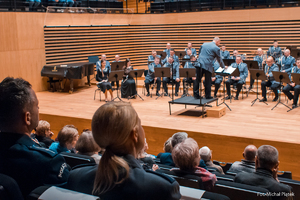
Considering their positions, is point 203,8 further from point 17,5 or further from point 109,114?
point 109,114

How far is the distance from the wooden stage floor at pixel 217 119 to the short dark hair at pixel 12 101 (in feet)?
15.4

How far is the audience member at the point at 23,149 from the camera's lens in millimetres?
1434

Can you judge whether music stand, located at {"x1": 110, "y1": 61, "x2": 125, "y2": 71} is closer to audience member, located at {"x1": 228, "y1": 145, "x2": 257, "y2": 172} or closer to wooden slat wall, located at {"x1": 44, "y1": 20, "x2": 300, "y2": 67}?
wooden slat wall, located at {"x1": 44, "y1": 20, "x2": 300, "y2": 67}

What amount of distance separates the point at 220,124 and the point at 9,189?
5.59 meters

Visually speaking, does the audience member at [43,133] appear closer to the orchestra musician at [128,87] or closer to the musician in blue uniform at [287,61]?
the orchestra musician at [128,87]

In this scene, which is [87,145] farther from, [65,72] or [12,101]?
[65,72]

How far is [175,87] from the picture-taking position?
1026 centimetres

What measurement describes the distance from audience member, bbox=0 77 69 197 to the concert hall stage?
4601 mm

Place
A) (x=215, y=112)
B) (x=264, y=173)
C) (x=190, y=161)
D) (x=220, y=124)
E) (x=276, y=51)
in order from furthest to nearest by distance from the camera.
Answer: (x=276, y=51)
(x=215, y=112)
(x=220, y=124)
(x=264, y=173)
(x=190, y=161)

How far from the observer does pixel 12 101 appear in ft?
5.10

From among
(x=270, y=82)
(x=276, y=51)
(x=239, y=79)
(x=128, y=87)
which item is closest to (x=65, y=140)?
(x=128, y=87)

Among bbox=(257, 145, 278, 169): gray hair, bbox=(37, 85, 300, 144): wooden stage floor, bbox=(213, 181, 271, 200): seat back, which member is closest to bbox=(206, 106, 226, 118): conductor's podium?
bbox=(37, 85, 300, 144): wooden stage floor

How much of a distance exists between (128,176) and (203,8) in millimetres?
15490

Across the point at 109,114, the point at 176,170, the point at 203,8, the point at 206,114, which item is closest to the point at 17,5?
the point at 206,114
